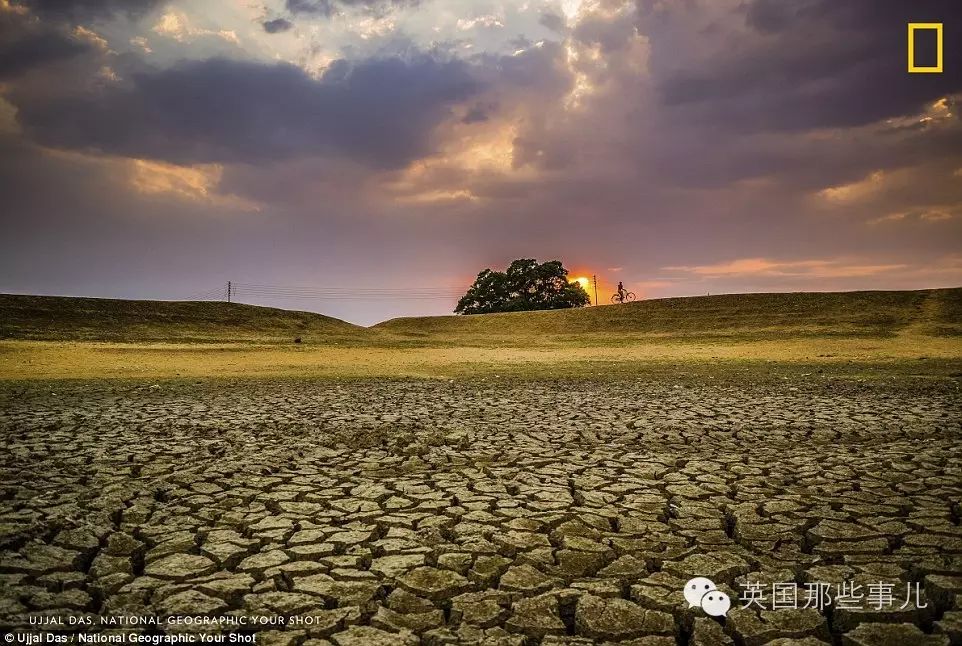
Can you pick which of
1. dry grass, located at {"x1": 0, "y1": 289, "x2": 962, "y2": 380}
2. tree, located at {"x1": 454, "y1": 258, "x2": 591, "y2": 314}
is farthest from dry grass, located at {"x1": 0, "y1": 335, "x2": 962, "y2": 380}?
tree, located at {"x1": 454, "y1": 258, "x2": 591, "y2": 314}

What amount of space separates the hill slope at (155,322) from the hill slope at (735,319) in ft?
24.4

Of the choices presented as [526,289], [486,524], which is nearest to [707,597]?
[486,524]

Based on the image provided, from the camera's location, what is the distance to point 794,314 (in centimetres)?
3700

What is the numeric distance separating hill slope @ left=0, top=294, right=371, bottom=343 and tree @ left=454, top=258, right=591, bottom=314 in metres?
21.4

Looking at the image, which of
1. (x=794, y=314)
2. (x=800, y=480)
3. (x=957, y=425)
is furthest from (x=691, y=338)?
(x=800, y=480)

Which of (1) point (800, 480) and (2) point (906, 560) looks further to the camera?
(1) point (800, 480)

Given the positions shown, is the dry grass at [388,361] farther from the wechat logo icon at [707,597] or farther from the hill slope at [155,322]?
the wechat logo icon at [707,597]

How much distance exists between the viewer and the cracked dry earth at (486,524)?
94.0 inches

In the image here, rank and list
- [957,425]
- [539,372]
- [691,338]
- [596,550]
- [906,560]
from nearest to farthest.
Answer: [906,560], [596,550], [957,425], [539,372], [691,338]

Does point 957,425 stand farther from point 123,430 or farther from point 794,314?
point 794,314

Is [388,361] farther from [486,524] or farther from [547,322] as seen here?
[547,322]

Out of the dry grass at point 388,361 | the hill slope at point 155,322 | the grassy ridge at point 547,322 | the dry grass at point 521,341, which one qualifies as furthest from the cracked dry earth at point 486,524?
the hill slope at point 155,322

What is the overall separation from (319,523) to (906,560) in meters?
3.30

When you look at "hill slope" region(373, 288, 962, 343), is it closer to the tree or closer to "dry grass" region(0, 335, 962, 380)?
"dry grass" region(0, 335, 962, 380)
